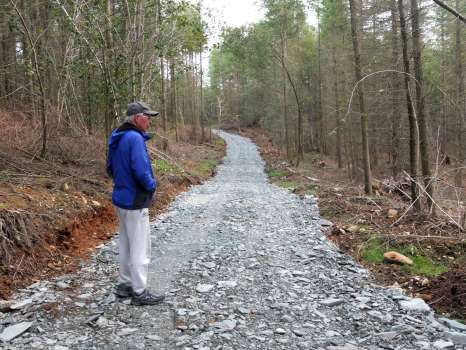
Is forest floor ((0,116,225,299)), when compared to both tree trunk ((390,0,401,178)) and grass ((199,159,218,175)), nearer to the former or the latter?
tree trunk ((390,0,401,178))

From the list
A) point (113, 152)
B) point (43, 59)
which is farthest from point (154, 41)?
point (113, 152)

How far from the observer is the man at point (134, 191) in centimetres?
511

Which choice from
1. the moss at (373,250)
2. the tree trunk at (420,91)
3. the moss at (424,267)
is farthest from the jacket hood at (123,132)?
the tree trunk at (420,91)

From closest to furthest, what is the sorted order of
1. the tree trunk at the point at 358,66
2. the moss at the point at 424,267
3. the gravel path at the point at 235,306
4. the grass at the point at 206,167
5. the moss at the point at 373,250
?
the gravel path at the point at 235,306, the moss at the point at 424,267, the moss at the point at 373,250, the tree trunk at the point at 358,66, the grass at the point at 206,167

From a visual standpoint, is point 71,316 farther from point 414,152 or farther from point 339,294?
point 414,152

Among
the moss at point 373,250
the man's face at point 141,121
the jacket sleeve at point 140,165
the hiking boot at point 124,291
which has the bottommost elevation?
the moss at point 373,250

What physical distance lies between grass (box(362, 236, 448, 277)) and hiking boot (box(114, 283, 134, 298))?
411cm

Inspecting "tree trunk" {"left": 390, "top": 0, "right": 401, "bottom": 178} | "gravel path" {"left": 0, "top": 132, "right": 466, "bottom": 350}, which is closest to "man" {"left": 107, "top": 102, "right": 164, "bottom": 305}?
"gravel path" {"left": 0, "top": 132, "right": 466, "bottom": 350}

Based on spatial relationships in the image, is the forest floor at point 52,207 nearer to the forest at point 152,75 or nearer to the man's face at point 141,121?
the forest at point 152,75

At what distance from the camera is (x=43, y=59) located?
12.7m

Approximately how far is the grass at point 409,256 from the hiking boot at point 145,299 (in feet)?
12.8

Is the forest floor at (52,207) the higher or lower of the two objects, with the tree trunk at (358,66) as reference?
lower

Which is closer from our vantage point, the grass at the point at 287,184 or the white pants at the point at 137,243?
the white pants at the point at 137,243

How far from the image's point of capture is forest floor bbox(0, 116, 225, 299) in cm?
625
